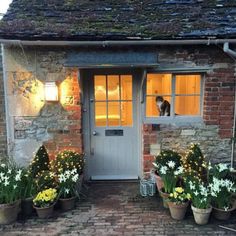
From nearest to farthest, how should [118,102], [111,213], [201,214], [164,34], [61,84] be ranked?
[201,214] → [111,213] → [164,34] → [61,84] → [118,102]

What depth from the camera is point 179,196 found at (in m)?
4.44

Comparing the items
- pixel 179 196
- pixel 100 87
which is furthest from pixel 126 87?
pixel 179 196

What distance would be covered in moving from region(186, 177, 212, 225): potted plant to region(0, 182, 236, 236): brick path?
0.13 meters

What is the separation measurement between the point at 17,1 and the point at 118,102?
2977mm

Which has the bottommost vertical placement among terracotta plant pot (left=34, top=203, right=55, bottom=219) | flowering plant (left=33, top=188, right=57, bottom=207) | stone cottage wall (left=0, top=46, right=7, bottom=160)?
terracotta plant pot (left=34, top=203, right=55, bottom=219)

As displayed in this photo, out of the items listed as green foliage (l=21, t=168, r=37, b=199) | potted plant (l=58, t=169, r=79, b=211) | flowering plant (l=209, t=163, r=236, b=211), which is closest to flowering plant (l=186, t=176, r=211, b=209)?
flowering plant (l=209, t=163, r=236, b=211)

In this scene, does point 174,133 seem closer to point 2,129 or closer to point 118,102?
point 118,102

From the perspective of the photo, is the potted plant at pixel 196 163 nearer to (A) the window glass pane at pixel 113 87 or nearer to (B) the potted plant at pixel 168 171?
(B) the potted plant at pixel 168 171

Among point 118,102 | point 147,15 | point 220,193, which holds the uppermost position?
point 147,15

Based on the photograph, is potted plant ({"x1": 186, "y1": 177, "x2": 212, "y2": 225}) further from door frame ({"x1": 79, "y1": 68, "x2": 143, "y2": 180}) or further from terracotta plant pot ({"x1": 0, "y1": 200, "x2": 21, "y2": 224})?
terracotta plant pot ({"x1": 0, "y1": 200, "x2": 21, "y2": 224})

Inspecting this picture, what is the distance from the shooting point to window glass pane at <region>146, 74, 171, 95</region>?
18.5 feet

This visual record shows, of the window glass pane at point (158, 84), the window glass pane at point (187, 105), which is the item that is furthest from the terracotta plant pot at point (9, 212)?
the window glass pane at point (187, 105)

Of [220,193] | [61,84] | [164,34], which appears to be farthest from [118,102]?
[220,193]

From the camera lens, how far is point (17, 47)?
17.5ft
